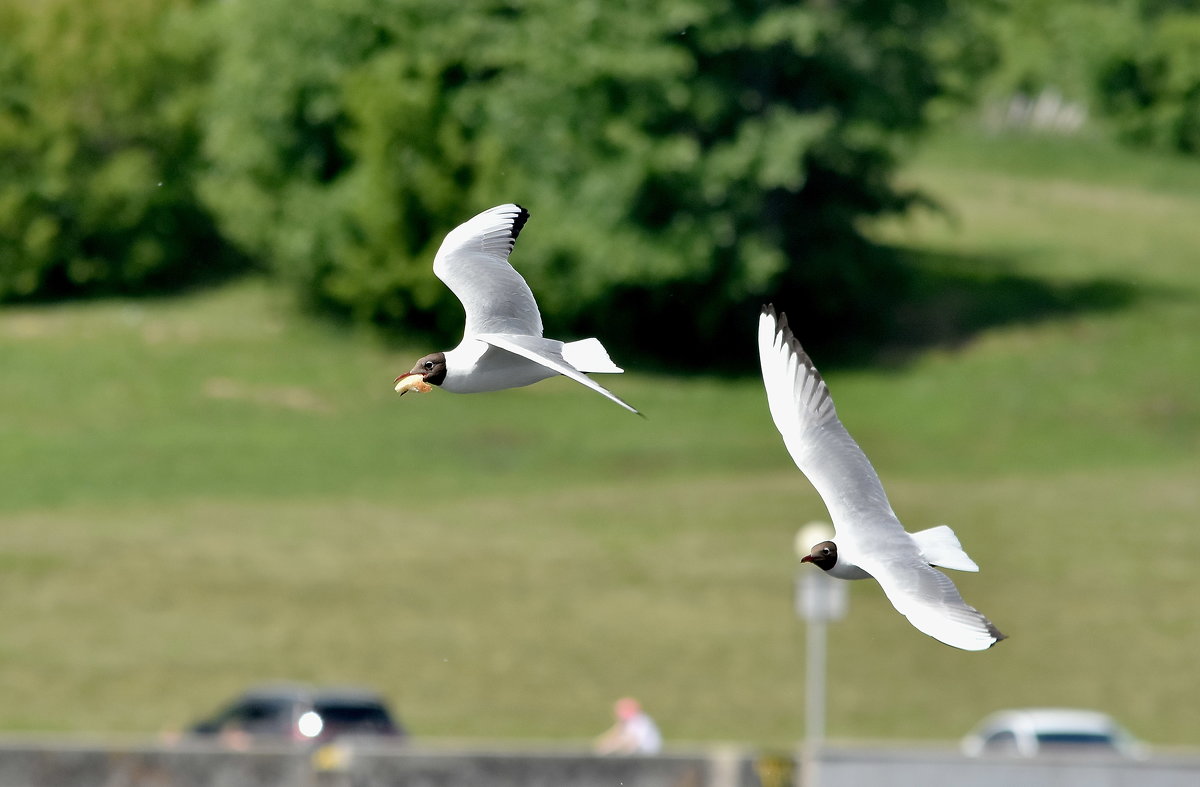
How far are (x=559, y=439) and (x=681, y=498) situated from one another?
18.0 feet

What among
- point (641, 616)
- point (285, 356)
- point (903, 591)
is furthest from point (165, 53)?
point (903, 591)

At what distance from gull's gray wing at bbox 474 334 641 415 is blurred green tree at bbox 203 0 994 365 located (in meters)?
49.0

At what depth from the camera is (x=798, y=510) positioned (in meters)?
59.0

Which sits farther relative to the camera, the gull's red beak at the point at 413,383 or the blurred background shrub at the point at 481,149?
the blurred background shrub at the point at 481,149

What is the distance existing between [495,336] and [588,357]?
0.73 ft

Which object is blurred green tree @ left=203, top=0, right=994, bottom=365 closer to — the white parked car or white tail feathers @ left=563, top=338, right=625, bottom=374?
the white parked car

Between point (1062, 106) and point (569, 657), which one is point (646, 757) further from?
point (1062, 106)

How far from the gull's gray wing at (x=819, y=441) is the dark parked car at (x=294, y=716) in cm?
2480

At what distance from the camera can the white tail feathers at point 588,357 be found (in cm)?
426

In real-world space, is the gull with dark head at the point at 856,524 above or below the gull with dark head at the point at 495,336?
below

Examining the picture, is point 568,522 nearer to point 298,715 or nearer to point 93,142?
point 298,715

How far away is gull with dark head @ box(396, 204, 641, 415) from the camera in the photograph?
14.2 feet

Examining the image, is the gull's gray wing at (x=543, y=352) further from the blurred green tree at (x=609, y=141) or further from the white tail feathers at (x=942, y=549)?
the blurred green tree at (x=609, y=141)

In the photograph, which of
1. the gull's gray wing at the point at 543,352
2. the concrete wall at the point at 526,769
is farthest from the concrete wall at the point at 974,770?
the gull's gray wing at the point at 543,352
